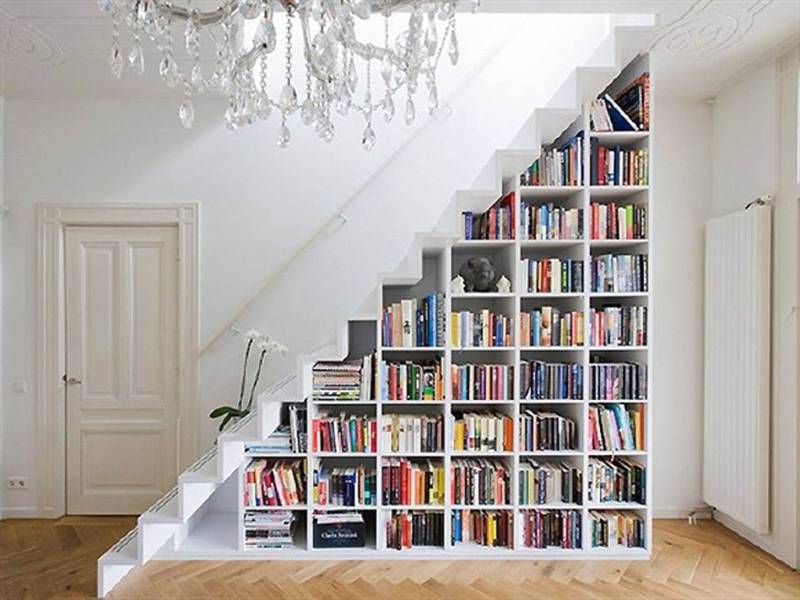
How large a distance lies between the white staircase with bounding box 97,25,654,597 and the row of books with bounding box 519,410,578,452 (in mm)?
1133

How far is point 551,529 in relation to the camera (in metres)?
3.24

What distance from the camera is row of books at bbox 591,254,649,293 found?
3.20 meters

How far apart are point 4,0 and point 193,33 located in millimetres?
1972

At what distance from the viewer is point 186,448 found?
12.4 feet

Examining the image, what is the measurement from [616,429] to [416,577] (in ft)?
4.84

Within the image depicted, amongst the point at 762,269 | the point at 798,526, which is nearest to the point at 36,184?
the point at 762,269

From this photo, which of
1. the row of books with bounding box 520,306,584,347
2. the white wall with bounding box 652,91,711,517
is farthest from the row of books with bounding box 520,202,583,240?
the white wall with bounding box 652,91,711,517

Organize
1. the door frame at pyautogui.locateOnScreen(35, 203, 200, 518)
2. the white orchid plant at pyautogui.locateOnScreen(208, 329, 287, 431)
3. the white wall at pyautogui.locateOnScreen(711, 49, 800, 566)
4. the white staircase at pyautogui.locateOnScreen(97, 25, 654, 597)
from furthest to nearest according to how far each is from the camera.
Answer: the door frame at pyautogui.locateOnScreen(35, 203, 200, 518) → the white orchid plant at pyautogui.locateOnScreen(208, 329, 287, 431) → the white wall at pyautogui.locateOnScreen(711, 49, 800, 566) → the white staircase at pyautogui.locateOnScreen(97, 25, 654, 597)

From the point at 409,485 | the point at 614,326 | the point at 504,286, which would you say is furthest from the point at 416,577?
the point at 614,326

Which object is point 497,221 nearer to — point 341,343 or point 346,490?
point 341,343

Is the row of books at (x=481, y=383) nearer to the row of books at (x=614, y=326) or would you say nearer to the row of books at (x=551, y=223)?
the row of books at (x=614, y=326)

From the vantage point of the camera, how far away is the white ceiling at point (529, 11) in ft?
9.01

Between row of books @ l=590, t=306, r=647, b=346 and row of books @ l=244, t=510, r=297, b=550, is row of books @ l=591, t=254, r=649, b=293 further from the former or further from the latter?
row of books @ l=244, t=510, r=297, b=550

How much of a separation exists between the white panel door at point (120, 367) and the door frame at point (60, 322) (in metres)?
0.07
